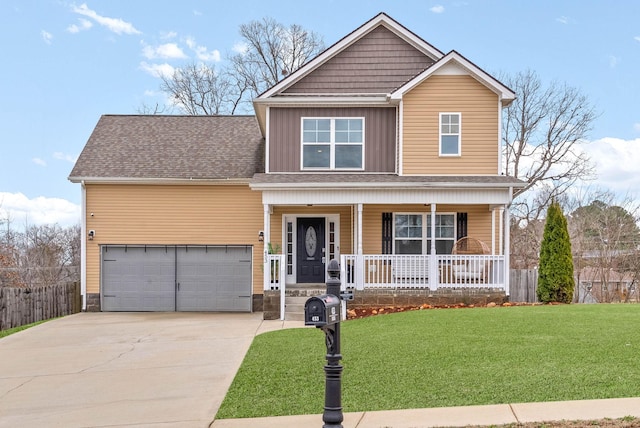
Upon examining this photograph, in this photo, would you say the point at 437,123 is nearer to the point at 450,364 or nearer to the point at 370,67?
the point at 370,67

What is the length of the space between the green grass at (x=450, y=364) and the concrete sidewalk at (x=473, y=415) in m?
0.23

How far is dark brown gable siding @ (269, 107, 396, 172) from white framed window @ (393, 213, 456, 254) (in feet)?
5.44

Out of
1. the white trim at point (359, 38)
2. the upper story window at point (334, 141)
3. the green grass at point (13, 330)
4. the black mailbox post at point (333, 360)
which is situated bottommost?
the green grass at point (13, 330)

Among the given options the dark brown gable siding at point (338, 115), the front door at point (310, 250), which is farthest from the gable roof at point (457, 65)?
the front door at point (310, 250)

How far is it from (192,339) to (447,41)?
61.7 ft

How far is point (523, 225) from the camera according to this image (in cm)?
3253

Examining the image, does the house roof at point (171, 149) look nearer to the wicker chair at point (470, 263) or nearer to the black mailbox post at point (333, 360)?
the wicker chair at point (470, 263)

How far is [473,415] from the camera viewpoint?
21.6 feet

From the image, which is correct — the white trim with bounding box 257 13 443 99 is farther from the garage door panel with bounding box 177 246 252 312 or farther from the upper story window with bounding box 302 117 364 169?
the garage door panel with bounding box 177 246 252 312

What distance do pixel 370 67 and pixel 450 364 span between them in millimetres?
12163

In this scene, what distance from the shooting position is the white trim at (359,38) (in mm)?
18781

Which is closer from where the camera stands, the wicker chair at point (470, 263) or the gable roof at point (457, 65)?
the wicker chair at point (470, 263)

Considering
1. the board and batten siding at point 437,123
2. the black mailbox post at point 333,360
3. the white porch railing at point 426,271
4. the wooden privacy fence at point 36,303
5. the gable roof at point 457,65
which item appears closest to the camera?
the black mailbox post at point 333,360

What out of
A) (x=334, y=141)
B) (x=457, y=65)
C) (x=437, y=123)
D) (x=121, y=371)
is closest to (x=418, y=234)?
(x=437, y=123)
